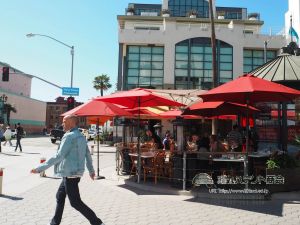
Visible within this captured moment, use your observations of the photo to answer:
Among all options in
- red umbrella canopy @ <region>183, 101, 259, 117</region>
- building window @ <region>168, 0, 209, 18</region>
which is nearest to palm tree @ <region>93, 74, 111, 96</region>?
building window @ <region>168, 0, 209, 18</region>

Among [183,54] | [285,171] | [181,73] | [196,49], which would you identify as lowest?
[285,171]

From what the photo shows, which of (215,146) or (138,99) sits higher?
(138,99)

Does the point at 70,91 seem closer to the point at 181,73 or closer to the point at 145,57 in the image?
the point at 145,57

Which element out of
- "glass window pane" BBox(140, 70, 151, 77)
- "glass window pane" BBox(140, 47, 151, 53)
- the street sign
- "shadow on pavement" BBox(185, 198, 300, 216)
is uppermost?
"glass window pane" BBox(140, 47, 151, 53)

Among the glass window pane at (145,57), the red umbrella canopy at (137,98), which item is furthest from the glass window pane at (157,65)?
the red umbrella canopy at (137,98)

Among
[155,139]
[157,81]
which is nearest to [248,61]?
[157,81]

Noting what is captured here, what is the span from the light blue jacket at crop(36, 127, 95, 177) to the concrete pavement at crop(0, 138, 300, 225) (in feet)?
4.99

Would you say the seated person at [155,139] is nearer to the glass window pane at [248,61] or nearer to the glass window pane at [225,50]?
the glass window pane at [225,50]

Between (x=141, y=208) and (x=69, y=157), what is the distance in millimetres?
2860

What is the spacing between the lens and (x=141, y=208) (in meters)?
7.82

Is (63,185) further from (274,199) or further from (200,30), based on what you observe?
(200,30)

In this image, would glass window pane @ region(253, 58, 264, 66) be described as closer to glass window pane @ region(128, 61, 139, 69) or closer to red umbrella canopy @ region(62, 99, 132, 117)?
glass window pane @ region(128, 61, 139, 69)

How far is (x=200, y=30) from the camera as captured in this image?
37562 millimetres

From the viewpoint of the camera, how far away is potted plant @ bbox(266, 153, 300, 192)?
361 inches
